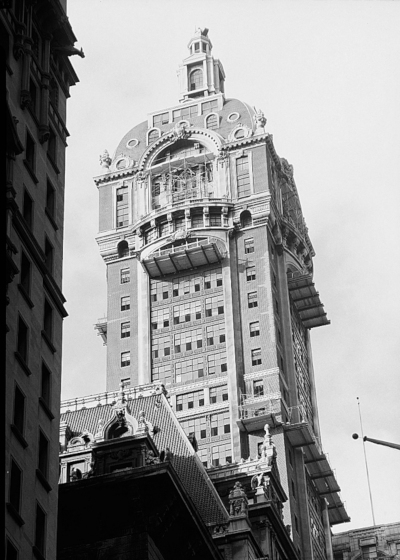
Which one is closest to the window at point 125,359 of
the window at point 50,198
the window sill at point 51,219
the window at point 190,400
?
the window at point 190,400

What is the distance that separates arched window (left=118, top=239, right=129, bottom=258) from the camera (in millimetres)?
172625

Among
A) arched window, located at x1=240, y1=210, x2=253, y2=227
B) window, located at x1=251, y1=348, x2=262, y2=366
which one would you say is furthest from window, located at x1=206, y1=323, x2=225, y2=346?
arched window, located at x1=240, y1=210, x2=253, y2=227

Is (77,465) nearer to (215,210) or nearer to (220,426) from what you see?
(220,426)

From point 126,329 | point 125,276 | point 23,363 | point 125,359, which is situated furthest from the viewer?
point 125,276

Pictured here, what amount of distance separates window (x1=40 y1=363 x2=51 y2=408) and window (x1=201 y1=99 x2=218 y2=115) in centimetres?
12233

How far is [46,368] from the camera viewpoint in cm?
6372

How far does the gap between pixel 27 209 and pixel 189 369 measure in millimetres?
95336

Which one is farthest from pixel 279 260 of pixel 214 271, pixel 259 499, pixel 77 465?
pixel 77 465

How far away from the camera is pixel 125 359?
164 m

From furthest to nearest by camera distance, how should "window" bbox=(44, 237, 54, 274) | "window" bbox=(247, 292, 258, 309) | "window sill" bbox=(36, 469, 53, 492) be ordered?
"window" bbox=(247, 292, 258, 309) → "window" bbox=(44, 237, 54, 274) → "window sill" bbox=(36, 469, 53, 492)

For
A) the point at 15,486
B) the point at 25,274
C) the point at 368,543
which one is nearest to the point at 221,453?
the point at 368,543

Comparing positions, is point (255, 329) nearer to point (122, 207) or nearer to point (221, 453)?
point (221, 453)

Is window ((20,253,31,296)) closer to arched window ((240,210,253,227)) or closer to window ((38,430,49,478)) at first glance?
window ((38,430,49,478))

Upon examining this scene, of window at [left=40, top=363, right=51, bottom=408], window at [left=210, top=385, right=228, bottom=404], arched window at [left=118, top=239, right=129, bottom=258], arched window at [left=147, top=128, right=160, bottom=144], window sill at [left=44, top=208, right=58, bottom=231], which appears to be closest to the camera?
window at [left=40, top=363, right=51, bottom=408]
